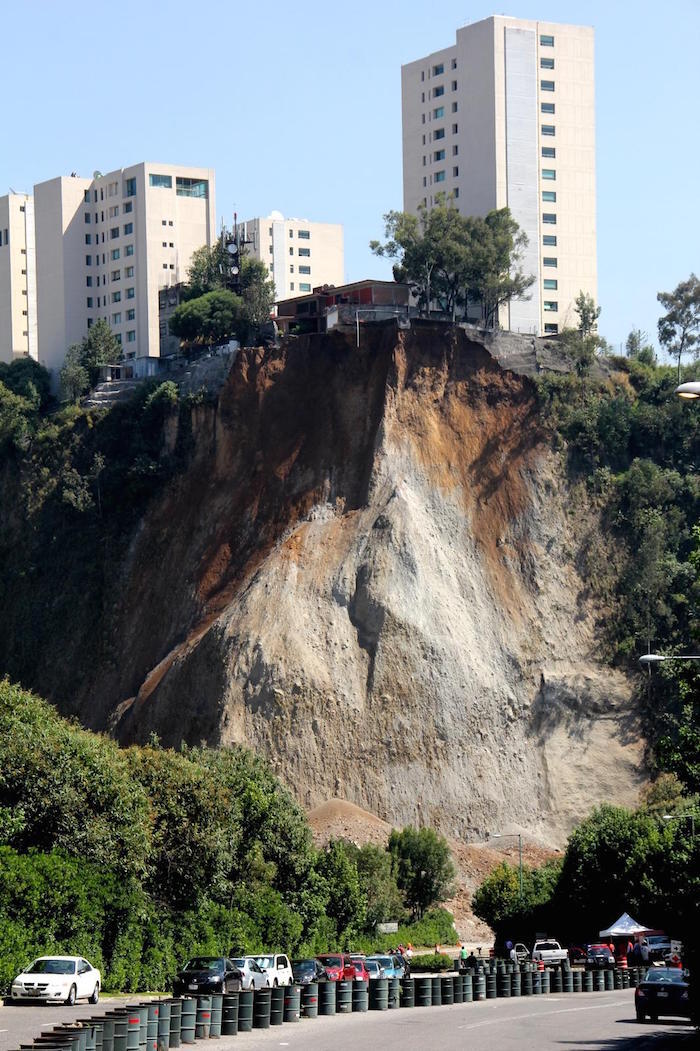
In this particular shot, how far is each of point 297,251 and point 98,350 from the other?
77.0ft

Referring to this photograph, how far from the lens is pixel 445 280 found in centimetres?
10300

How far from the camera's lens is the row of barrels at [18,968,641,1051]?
2905 cm

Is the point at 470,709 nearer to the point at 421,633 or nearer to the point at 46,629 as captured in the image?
the point at 421,633

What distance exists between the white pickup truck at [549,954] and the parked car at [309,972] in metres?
15.7

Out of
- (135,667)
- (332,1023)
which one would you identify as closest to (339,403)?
(135,667)

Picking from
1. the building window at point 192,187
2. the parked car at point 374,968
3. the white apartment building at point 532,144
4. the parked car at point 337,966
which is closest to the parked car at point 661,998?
the parked car at point 337,966

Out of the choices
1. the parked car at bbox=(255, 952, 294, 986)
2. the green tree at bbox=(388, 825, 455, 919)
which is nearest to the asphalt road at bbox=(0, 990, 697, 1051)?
the parked car at bbox=(255, 952, 294, 986)

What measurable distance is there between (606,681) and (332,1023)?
5879 cm

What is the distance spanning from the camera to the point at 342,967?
169 feet

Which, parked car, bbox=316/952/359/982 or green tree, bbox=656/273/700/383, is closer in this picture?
parked car, bbox=316/952/359/982

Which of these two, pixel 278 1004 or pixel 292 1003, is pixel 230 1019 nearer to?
pixel 278 1004

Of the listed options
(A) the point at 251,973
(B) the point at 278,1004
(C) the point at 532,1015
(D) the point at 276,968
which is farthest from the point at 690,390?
(D) the point at 276,968

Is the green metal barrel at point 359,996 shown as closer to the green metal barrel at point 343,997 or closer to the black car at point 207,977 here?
the green metal barrel at point 343,997

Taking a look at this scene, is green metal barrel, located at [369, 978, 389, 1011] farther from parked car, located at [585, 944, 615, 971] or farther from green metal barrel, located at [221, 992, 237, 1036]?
parked car, located at [585, 944, 615, 971]
